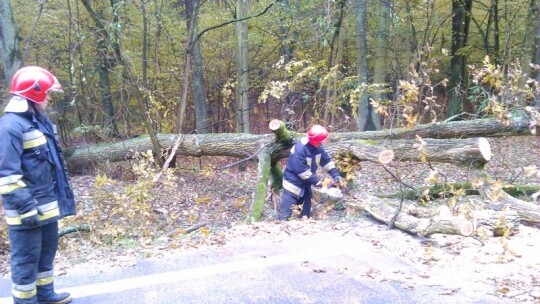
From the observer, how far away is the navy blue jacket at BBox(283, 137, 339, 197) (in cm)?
682

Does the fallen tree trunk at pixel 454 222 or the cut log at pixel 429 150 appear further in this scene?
the cut log at pixel 429 150

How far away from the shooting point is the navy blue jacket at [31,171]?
9.57ft

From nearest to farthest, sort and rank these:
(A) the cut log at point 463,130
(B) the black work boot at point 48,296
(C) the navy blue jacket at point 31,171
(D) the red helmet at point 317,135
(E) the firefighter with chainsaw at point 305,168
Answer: (C) the navy blue jacket at point 31,171, (B) the black work boot at point 48,296, (D) the red helmet at point 317,135, (E) the firefighter with chainsaw at point 305,168, (A) the cut log at point 463,130

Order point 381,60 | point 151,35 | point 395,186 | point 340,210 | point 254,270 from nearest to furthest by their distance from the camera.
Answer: point 254,270 < point 340,210 < point 395,186 < point 151,35 < point 381,60

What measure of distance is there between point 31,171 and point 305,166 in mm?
4367

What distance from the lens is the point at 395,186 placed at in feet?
30.6

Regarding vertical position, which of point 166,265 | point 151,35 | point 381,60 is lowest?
point 166,265

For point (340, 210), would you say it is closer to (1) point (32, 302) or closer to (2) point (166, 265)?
(2) point (166, 265)

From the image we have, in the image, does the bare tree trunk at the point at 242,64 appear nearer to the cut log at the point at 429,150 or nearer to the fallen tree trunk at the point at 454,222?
the cut log at the point at 429,150

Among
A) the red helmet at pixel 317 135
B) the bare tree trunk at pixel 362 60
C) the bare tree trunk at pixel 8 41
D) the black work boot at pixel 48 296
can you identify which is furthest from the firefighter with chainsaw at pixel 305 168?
the bare tree trunk at pixel 362 60

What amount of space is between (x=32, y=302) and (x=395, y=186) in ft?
25.0

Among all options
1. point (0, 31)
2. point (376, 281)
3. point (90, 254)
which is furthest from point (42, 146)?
point (0, 31)

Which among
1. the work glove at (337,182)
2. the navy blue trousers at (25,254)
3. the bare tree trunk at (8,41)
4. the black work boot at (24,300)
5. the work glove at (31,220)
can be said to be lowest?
the work glove at (337,182)

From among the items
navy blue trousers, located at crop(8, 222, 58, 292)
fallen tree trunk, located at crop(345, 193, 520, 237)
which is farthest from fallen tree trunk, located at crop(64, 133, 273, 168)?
navy blue trousers, located at crop(8, 222, 58, 292)
